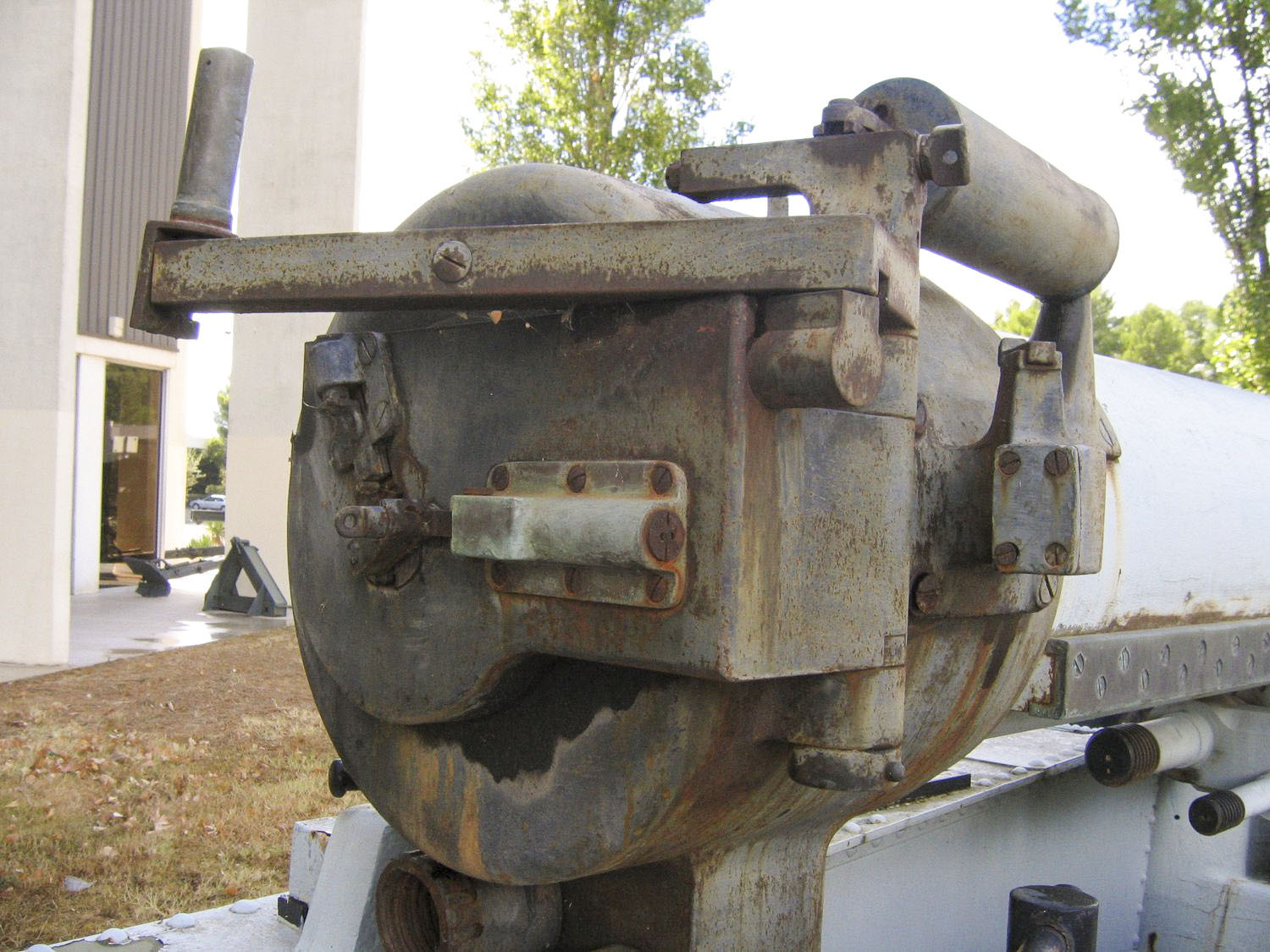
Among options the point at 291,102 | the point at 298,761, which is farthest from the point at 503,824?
the point at 291,102

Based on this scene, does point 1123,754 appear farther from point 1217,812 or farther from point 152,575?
point 152,575

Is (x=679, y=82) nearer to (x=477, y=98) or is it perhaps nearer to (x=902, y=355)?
(x=477, y=98)

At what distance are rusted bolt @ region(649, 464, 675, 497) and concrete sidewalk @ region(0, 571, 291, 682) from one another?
7.69 meters

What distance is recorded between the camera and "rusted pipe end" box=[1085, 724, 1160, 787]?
2.44m

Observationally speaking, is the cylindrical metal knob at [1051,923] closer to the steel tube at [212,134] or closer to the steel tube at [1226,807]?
the steel tube at [1226,807]

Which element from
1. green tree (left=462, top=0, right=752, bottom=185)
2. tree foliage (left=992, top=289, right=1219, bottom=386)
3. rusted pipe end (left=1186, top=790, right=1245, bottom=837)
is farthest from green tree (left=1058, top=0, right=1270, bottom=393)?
tree foliage (left=992, top=289, right=1219, bottom=386)

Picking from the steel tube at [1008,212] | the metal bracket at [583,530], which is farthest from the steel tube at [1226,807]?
the metal bracket at [583,530]

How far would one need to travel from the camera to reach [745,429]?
1.10 meters

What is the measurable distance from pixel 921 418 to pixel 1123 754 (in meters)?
1.32

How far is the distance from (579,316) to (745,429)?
0.25 meters

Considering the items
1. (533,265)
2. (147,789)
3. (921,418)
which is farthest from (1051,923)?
(147,789)

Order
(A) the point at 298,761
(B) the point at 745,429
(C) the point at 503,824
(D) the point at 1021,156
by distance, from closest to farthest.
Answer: (B) the point at 745,429 < (C) the point at 503,824 < (D) the point at 1021,156 < (A) the point at 298,761

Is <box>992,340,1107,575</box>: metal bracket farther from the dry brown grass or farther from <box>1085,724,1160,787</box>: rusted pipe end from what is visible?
the dry brown grass

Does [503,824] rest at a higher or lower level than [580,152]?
lower
